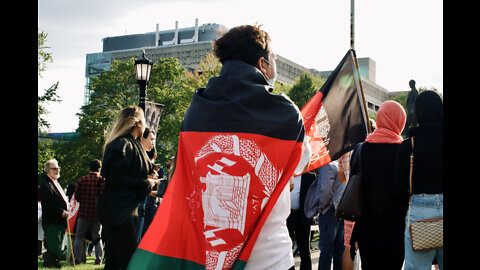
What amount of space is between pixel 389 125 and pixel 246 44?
2127mm

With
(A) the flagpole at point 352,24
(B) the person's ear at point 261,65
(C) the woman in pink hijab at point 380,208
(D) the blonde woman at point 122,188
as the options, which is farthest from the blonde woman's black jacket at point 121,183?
(A) the flagpole at point 352,24

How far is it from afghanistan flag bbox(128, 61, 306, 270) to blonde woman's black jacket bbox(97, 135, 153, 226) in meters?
2.16

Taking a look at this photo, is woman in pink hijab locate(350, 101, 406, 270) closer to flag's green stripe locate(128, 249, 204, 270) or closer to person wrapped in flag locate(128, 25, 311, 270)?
person wrapped in flag locate(128, 25, 311, 270)

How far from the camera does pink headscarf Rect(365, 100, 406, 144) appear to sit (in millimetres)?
4715

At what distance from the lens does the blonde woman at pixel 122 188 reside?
5.04 metres

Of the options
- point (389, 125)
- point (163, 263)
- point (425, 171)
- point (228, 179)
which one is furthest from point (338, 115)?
point (163, 263)

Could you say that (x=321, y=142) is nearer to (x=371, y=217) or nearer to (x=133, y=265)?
(x=371, y=217)

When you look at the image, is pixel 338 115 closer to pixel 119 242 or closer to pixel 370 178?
pixel 370 178

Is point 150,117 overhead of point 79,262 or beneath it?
overhead

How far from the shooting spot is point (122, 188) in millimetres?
5195

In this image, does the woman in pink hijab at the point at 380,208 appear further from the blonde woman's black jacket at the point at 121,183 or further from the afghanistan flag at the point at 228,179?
the blonde woman's black jacket at the point at 121,183
